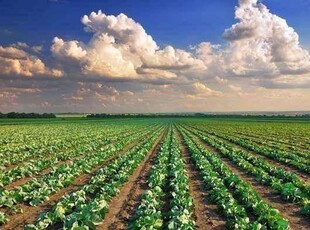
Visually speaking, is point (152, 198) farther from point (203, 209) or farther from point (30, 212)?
point (30, 212)

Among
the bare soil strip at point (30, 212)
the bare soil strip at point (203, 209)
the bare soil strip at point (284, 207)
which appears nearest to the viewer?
the bare soil strip at point (30, 212)

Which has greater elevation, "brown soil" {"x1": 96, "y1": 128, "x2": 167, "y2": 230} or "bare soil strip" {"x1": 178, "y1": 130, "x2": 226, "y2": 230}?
"brown soil" {"x1": 96, "y1": 128, "x2": 167, "y2": 230}

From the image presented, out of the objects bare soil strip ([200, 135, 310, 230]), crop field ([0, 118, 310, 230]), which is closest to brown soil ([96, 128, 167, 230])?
crop field ([0, 118, 310, 230])

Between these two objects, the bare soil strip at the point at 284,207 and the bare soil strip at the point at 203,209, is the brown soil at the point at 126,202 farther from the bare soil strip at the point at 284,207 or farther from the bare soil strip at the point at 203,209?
the bare soil strip at the point at 284,207

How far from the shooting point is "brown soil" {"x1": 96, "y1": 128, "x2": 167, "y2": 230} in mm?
10648

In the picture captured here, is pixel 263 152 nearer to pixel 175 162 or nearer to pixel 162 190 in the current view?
A: pixel 175 162

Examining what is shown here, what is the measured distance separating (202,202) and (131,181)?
4.39 meters

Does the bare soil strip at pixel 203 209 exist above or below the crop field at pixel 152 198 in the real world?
below

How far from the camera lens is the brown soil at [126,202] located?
1065 cm

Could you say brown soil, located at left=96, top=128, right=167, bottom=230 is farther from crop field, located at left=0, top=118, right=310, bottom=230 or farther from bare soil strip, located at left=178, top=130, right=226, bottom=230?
bare soil strip, located at left=178, top=130, right=226, bottom=230

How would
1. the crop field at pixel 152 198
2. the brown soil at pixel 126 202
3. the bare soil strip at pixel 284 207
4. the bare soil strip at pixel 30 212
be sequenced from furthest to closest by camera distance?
the bare soil strip at pixel 284 207 < the brown soil at pixel 126 202 < the bare soil strip at pixel 30 212 < the crop field at pixel 152 198

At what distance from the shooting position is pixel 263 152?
90.3 feet

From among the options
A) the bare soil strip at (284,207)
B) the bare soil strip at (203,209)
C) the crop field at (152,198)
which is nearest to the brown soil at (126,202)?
the crop field at (152,198)

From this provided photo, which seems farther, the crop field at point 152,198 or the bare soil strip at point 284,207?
the bare soil strip at point 284,207
